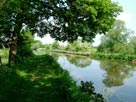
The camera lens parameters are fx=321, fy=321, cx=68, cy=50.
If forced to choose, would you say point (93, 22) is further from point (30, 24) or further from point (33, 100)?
point (33, 100)

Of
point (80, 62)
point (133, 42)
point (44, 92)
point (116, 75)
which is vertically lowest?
point (116, 75)

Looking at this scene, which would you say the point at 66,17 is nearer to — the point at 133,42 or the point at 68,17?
the point at 68,17

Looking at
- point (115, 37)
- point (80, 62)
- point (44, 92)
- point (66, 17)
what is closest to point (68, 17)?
point (66, 17)

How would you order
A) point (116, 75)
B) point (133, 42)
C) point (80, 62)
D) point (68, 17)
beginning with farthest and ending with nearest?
1. point (133, 42)
2. point (80, 62)
3. point (116, 75)
4. point (68, 17)

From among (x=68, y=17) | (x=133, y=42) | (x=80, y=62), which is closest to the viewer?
(x=68, y=17)

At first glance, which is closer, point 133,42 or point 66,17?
point 66,17

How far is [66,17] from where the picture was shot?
105 feet

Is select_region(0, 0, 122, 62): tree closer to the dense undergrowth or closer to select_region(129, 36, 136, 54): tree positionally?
the dense undergrowth

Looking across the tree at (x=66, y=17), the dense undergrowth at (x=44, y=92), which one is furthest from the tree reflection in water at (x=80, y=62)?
the dense undergrowth at (x=44, y=92)

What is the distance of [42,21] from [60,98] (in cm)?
2029

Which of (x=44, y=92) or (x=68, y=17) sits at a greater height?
(x=68, y=17)

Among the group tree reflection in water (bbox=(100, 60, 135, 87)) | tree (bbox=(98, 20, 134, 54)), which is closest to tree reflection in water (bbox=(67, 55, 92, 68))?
tree reflection in water (bbox=(100, 60, 135, 87))

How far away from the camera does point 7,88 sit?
17094 millimetres

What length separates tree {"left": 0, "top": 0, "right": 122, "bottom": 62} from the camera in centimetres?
3016
